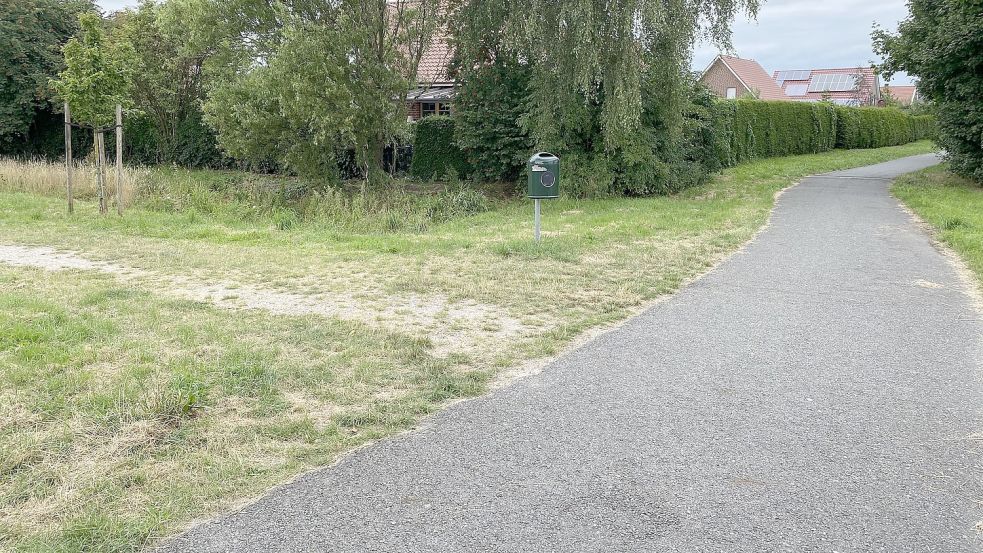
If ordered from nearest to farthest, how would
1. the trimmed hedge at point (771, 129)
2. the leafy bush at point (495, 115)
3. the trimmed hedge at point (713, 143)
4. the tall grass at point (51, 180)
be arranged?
the tall grass at point (51, 180), the trimmed hedge at point (713, 143), the leafy bush at point (495, 115), the trimmed hedge at point (771, 129)

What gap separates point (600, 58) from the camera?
1480 centimetres

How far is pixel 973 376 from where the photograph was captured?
493 cm

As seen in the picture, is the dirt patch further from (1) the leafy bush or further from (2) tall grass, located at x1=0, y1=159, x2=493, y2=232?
(1) the leafy bush

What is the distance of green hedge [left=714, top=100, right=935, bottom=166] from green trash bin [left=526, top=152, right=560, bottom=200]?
11.1m

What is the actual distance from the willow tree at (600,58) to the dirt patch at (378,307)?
8844 mm

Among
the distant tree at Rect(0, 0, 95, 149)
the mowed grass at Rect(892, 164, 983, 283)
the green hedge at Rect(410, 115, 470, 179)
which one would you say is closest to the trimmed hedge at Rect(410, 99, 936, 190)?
the green hedge at Rect(410, 115, 470, 179)

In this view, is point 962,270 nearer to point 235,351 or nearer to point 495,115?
point 235,351

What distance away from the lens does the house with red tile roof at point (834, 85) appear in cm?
6306

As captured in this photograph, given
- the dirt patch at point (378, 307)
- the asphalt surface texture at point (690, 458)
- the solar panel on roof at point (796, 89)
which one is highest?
the solar panel on roof at point (796, 89)

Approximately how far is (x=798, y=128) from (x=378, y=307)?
27.7 metres

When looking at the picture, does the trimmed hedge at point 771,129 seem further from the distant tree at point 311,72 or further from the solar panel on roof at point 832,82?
the solar panel on roof at point 832,82

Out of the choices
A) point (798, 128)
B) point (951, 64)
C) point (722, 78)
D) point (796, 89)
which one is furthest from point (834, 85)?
point (951, 64)

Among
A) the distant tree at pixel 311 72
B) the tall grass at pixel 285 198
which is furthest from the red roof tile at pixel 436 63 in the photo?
the tall grass at pixel 285 198

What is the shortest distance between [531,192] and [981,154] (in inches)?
558
